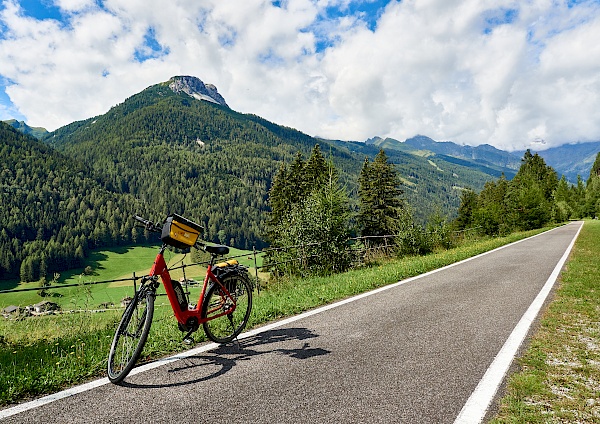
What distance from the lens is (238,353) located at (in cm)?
450

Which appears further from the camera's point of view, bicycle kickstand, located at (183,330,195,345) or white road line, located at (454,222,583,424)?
bicycle kickstand, located at (183,330,195,345)

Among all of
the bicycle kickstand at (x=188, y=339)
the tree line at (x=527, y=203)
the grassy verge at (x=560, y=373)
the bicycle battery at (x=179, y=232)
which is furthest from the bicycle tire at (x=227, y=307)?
the tree line at (x=527, y=203)

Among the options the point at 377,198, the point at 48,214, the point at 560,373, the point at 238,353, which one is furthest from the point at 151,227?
the point at 48,214

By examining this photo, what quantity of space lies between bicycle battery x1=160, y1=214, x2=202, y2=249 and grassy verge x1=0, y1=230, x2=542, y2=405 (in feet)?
2.64

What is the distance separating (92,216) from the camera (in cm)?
15888

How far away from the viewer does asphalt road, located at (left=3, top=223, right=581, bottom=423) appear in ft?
9.78

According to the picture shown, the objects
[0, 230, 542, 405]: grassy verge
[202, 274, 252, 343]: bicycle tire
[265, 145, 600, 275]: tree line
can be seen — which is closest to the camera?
[0, 230, 542, 405]: grassy verge

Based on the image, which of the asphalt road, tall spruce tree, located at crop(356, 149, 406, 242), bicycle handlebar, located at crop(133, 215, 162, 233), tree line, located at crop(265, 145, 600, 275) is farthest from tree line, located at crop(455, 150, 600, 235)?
bicycle handlebar, located at crop(133, 215, 162, 233)

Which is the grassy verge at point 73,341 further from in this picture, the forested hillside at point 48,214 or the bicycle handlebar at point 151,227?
the forested hillside at point 48,214

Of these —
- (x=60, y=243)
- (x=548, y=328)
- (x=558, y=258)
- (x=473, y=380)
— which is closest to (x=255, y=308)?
(x=473, y=380)

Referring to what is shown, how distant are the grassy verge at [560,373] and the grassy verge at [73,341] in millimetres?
3833

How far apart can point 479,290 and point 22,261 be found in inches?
5713

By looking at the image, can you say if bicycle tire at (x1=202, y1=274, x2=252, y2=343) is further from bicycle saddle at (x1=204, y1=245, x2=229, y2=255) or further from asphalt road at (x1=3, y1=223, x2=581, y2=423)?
bicycle saddle at (x1=204, y1=245, x2=229, y2=255)

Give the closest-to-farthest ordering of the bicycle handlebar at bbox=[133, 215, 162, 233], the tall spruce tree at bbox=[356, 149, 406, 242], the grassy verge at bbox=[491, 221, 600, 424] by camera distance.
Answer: the grassy verge at bbox=[491, 221, 600, 424] → the bicycle handlebar at bbox=[133, 215, 162, 233] → the tall spruce tree at bbox=[356, 149, 406, 242]
